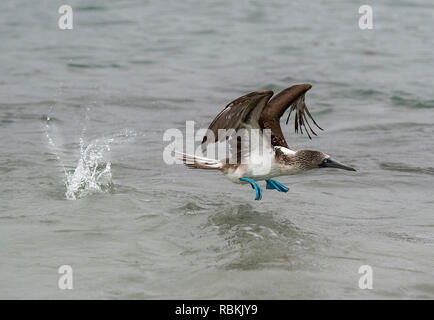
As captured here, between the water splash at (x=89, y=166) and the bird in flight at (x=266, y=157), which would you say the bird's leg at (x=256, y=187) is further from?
the water splash at (x=89, y=166)

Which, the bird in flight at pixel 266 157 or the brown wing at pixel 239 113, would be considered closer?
the brown wing at pixel 239 113

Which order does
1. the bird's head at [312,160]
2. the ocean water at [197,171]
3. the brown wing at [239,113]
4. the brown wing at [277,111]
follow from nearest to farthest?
the ocean water at [197,171] < the brown wing at [239,113] < the bird's head at [312,160] < the brown wing at [277,111]

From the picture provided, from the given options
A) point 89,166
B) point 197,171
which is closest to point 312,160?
point 197,171

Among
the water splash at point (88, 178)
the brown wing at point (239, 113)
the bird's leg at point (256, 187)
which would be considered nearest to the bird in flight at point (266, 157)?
the bird's leg at point (256, 187)

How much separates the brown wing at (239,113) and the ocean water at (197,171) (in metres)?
0.95

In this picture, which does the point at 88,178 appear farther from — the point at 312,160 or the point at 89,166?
the point at 312,160

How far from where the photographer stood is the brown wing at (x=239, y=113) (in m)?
6.53

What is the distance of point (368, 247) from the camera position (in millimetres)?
6570

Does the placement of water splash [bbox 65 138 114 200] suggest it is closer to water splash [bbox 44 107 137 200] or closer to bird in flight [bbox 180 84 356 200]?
water splash [bbox 44 107 137 200]

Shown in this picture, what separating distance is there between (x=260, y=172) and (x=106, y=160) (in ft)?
8.13

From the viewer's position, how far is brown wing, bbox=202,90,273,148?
21.4 feet

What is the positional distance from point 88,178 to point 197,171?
153 cm

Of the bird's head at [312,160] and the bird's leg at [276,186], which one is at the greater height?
the bird's head at [312,160]

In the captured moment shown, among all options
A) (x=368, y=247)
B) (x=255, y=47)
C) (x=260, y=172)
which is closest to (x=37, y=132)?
(x=260, y=172)
